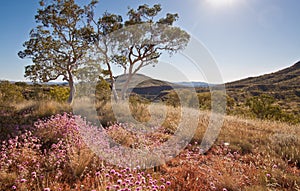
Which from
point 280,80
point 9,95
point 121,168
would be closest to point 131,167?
point 121,168

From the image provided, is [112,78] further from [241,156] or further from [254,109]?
[254,109]

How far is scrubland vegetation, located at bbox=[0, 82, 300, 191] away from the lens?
3.02 meters

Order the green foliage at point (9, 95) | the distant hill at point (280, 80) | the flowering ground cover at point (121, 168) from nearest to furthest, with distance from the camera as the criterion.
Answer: the flowering ground cover at point (121, 168)
the green foliage at point (9, 95)
the distant hill at point (280, 80)

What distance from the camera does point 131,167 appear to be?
3.55 m

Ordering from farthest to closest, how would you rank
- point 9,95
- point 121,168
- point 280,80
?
point 280,80 < point 9,95 < point 121,168

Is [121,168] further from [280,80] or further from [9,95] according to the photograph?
[280,80]

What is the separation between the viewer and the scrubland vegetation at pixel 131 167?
119 inches

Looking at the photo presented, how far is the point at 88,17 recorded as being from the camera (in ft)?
38.3

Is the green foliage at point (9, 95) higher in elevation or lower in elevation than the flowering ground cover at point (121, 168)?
higher

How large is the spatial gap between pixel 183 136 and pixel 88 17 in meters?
9.31

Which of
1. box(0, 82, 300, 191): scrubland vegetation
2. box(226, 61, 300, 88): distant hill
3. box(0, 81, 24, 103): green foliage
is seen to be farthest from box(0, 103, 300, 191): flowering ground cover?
box(226, 61, 300, 88): distant hill

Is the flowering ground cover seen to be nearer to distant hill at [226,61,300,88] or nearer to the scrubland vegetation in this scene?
the scrubland vegetation

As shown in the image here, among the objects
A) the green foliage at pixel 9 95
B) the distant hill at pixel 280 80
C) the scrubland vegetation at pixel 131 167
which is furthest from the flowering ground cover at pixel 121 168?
the distant hill at pixel 280 80

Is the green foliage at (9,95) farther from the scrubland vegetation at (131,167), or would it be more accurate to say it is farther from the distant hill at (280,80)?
the distant hill at (280,80)
